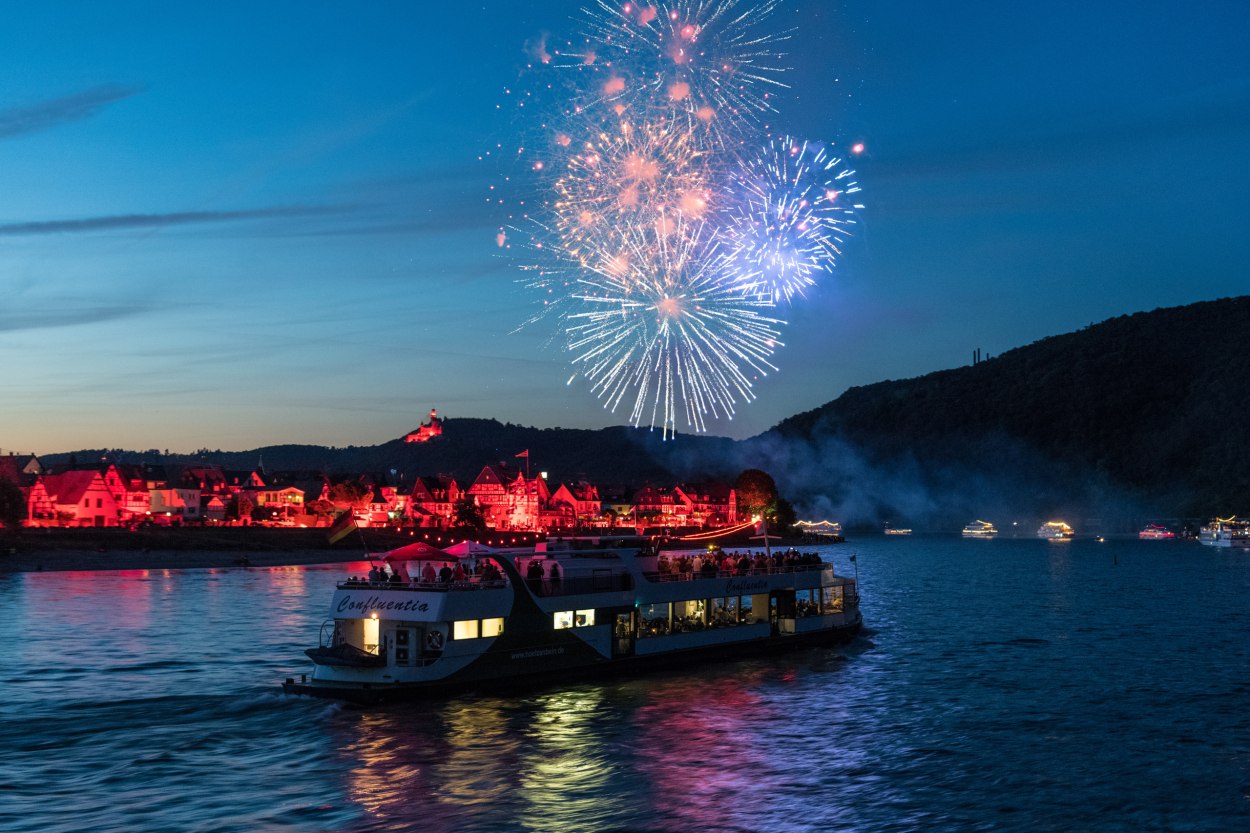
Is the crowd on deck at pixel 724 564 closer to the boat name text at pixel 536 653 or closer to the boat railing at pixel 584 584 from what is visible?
the boat railing at pixel 584 584

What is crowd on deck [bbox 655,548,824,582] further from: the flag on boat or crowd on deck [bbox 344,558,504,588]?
the flag on boat

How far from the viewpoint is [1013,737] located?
36094 millimetres

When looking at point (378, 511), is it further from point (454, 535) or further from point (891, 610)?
point (891, 610)

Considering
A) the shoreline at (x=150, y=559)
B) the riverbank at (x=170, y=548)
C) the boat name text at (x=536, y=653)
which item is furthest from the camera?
the riverbank at (x=170, y=548)

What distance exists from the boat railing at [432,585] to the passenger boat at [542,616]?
4 cm

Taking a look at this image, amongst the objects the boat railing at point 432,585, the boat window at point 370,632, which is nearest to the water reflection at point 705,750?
the boat railing at point 432,585

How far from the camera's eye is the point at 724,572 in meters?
50.5

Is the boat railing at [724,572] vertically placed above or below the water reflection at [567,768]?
above

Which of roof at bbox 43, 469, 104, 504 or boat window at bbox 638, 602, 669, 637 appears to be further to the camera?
roof at bbox 43, 469, 104, 504

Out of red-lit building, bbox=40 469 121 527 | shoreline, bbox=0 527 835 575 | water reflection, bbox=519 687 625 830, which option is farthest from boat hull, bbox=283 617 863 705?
red-lit building, bbox=40 469 121 527

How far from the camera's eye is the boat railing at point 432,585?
126 ft

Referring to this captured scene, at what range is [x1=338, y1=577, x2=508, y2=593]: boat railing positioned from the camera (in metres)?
38.4

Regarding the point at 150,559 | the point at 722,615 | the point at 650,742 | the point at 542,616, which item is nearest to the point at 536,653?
the point at 542,616

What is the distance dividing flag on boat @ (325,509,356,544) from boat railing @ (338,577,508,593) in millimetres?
109917
